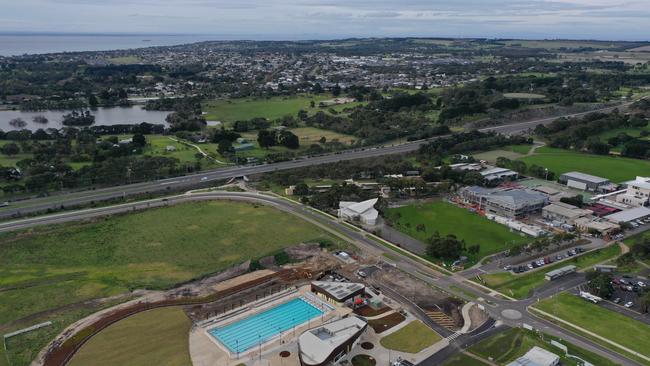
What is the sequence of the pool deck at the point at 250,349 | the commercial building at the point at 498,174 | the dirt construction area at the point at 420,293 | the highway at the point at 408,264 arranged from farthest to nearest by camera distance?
1. the commercial building at the point at 498,174
2. the dirt construction area at the point at 420,293
3. the highway at the point at 408,264
4. the pool deck at the point at 250,349

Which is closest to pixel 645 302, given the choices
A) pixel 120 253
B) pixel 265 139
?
pixel 120 253

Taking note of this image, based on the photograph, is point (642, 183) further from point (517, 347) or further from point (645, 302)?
→ point (517, 347)

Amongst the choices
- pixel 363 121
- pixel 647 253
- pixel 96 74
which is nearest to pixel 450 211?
pixel 647 253

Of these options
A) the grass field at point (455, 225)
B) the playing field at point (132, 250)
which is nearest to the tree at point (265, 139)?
the playing field at point (132, 250)

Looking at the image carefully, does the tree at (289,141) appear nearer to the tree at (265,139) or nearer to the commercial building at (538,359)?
the tree at (265,139)

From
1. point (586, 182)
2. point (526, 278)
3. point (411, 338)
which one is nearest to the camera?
point (411, 338)

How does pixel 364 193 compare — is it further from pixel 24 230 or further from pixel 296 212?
pixel 24 230

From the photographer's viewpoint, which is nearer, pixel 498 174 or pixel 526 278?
pixel 526 278

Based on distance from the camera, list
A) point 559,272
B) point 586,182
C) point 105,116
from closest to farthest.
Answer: point 559,272 → point 586,182 → point 105,116

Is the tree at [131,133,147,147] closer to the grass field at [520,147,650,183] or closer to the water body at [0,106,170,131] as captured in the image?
the water body at [0,106,170,131]
